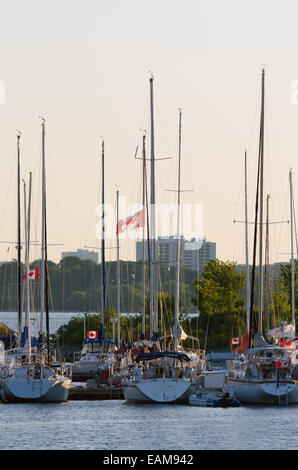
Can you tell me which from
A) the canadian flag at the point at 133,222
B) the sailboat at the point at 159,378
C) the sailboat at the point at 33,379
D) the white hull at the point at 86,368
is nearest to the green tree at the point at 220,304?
the white hull at the point at 86,368

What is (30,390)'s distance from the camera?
71.3 m

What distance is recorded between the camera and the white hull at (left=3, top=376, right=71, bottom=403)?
71375mm

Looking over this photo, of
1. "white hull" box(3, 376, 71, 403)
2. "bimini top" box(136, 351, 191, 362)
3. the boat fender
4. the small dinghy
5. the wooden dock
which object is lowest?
the wooden dock

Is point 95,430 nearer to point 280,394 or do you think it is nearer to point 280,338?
point 280,394

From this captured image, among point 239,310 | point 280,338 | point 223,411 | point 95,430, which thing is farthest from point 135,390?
point 239,310

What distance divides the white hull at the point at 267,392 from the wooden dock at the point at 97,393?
11.4m

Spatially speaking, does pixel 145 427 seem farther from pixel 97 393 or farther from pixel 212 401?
pixel 97 393

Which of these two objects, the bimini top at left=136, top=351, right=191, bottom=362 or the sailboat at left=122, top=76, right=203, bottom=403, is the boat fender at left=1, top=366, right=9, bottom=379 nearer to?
the sailboat at left=122, top=76, right=203, bottom=403

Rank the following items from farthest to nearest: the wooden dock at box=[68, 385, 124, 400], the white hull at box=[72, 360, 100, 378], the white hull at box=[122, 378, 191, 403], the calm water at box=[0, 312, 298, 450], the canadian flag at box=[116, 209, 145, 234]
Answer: the white hull at box=[72, 360, 100, 378] < the canadian flag at box=[116, 209, 145, 234] < the wooden dock at box=[68, 385, 124, 400] < the white hull at box=[122, 378, 191, 403] < the calm water at box=[0, 312, 298, 450]

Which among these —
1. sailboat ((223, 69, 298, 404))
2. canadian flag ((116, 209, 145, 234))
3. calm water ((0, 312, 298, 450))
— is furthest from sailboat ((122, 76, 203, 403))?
canadian flag ((116, 209, 145, 234))

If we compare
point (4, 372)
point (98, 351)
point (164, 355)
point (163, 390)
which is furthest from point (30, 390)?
point (98, 351)

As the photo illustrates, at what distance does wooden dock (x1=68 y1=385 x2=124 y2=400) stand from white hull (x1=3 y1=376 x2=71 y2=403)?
21.5ft

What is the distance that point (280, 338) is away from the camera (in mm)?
86500
